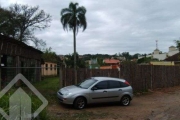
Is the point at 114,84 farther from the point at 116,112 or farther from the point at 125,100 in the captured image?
the point at 116,112

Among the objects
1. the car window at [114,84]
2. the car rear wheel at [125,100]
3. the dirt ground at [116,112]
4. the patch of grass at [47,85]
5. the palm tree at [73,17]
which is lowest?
the dirt ground at [116,112]

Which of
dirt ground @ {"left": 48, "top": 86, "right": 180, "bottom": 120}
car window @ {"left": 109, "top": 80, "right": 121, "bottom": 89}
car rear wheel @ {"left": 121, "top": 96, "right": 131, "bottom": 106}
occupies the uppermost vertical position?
car window @ {"left": 109, "top": 80, "right": 121, "bottom": 89}

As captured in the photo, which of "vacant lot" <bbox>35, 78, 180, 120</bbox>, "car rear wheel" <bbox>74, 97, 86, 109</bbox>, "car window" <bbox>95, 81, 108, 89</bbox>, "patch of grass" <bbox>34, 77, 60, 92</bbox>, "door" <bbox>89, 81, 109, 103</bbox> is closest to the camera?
"vacant lot" <bbox>35, 78, 180, 120</bbox>

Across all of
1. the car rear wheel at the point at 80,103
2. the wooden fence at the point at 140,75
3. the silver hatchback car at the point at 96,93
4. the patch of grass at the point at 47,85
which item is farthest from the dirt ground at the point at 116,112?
the wooden fence at the point at 140,75

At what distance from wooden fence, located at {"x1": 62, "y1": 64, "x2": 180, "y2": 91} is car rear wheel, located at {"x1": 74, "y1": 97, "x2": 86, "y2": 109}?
11.0 ft

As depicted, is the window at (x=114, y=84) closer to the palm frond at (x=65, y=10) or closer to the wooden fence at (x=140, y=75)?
the wooden fence at (x=140, y=75)

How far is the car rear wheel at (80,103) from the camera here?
40.7ft

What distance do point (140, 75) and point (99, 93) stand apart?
25.3ft

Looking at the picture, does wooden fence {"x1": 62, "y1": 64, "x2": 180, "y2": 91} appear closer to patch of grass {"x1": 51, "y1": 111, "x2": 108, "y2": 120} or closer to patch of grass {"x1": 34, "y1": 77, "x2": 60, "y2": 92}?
patch of grass {"x1": 34, "y1": 77, "x2": 60, "y2": 92}

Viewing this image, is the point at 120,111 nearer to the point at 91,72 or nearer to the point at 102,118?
the point at 102,118

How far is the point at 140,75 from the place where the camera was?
1991 cm

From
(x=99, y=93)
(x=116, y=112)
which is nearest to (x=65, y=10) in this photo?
(x=99, y=93)

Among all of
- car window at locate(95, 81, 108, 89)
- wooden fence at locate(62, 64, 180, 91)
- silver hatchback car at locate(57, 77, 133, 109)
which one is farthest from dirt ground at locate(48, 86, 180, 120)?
wooden fence at locate(62, 64, 180, 91)

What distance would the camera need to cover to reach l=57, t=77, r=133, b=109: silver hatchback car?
40.8ft
